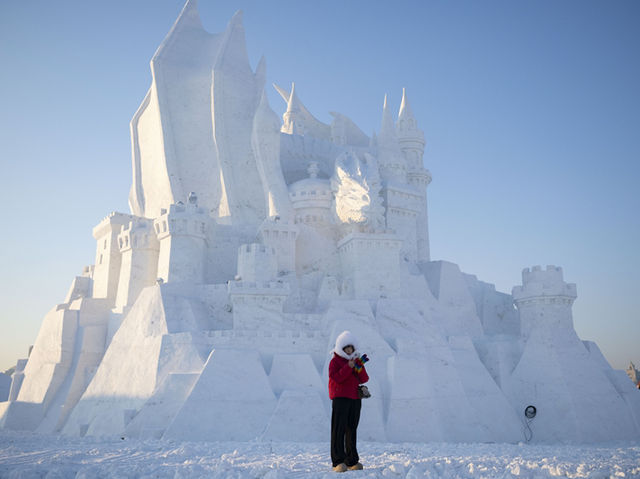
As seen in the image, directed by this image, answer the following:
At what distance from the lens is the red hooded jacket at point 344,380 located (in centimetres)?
967

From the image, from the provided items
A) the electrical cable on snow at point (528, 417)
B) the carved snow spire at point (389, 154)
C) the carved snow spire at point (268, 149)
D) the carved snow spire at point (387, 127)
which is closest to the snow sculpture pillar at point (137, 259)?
the carved snow spire at point (268, 149)

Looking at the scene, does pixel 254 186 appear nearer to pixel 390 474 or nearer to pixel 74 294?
pixel 74 294

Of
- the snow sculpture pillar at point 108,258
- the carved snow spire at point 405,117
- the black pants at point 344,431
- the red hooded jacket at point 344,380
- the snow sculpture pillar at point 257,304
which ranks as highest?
the carved snow spire at point 405,117

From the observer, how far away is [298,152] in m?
44.0

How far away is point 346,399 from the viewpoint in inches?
383

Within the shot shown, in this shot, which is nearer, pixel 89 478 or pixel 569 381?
pixel 89 478

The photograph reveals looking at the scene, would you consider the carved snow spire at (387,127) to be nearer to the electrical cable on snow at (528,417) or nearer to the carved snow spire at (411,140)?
the carved snow spire at (411,140)

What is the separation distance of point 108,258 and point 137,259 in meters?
2.82

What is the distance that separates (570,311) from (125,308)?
2442 cm

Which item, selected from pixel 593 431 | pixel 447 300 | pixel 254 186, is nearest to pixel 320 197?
pixel 254 186

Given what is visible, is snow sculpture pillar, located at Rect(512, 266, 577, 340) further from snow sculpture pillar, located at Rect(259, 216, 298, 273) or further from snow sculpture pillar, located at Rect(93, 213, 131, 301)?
snow sculpture pillar, located at Rect(93, 213, 131, 301)

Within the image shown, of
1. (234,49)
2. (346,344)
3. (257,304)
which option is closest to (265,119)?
(234,49)

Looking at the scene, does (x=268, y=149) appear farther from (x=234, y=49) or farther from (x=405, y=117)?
(x=405, y=117)

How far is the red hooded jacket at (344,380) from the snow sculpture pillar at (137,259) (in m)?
25.8
